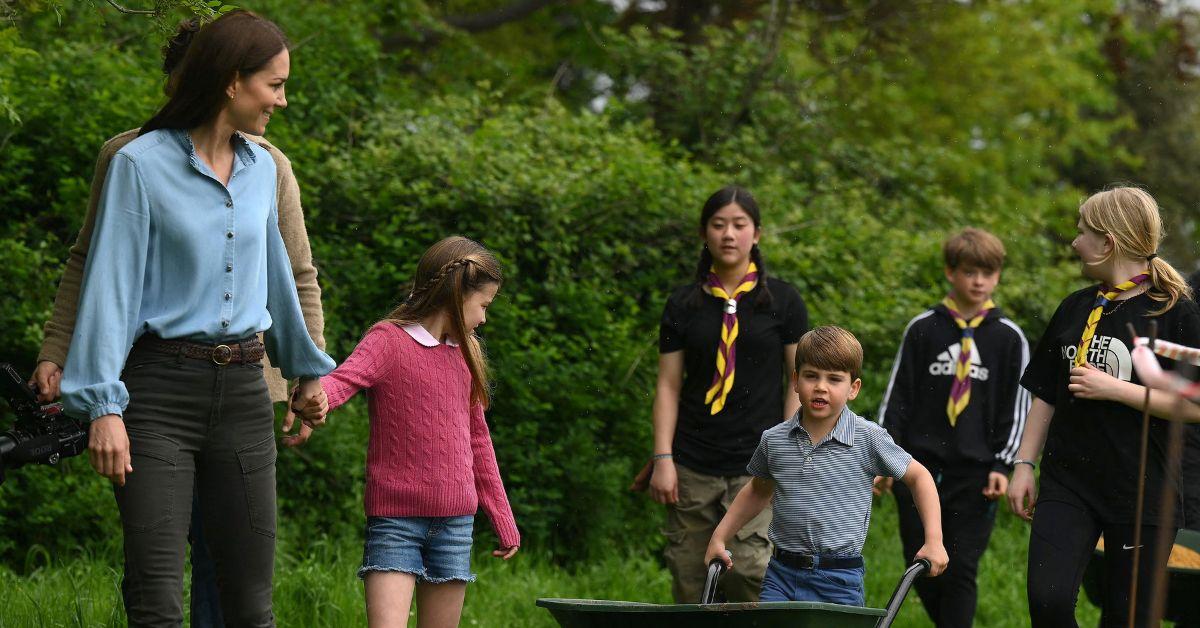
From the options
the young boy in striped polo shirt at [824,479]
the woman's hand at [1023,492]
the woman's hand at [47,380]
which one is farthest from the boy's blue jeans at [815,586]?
the woman's hand at [47,380]

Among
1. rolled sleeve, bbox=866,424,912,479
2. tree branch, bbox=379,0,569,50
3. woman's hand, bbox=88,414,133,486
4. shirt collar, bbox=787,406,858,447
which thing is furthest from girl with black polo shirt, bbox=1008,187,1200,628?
tree branch, bbox=379,0,569,50

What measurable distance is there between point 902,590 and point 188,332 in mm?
2025

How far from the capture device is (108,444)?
349 cm

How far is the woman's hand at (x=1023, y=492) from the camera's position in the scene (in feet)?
17.1

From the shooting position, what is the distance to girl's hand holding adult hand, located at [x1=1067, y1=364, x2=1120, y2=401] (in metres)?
4.67

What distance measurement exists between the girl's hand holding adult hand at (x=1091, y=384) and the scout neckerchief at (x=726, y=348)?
1.42m

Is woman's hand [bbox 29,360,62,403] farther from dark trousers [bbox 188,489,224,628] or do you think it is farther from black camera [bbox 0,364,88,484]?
dark trousers [bbox 188,489,224,628]

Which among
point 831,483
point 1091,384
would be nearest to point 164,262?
point 831,483

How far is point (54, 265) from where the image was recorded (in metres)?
7.14

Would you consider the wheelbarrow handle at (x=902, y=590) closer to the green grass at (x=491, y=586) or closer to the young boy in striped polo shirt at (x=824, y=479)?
the young boy in striped polo shirt at (x=824, y=479)

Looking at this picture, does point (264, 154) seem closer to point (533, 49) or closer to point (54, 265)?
point (54, 265)

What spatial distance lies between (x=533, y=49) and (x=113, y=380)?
1239cm

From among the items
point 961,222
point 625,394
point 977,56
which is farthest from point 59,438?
point 977,56

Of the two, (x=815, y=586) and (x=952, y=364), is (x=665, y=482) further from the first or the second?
(x=952, y=364)
